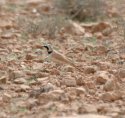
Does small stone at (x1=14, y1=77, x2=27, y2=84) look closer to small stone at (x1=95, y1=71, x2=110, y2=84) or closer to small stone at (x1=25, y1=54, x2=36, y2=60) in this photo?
small stone at (x1=95, y1=71, x2=110, y2=84)

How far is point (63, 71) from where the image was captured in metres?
4.27

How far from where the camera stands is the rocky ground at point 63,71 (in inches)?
135

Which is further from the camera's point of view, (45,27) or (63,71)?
(45,27)

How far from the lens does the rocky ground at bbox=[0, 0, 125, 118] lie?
3439 millimetres

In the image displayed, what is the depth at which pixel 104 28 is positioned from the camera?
6059mm

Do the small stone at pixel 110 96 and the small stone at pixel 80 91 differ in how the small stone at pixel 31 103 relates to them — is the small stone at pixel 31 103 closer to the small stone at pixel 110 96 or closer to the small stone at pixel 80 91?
the small stone at pixel 80 91

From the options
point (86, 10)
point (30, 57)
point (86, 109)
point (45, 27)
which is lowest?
point (86, 109)

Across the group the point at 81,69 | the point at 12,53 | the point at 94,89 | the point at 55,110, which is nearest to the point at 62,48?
the point at 12,53

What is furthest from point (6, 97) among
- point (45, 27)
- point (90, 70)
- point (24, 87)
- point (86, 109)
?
point (45, 27)

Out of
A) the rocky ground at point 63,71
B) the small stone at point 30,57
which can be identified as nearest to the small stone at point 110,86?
the rocky ground at point 63,71

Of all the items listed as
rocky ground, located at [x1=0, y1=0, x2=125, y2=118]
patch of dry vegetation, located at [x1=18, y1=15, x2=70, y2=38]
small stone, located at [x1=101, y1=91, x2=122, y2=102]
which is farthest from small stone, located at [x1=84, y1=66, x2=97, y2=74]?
patch of dry vegetation, located at [x1=18, y1=15, x2=70, y2=38]

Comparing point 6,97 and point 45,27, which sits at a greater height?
point 45,27

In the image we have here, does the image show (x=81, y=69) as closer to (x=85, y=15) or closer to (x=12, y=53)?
(x=12, y=53)

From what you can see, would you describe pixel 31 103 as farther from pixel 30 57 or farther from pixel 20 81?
pixel 30 57
